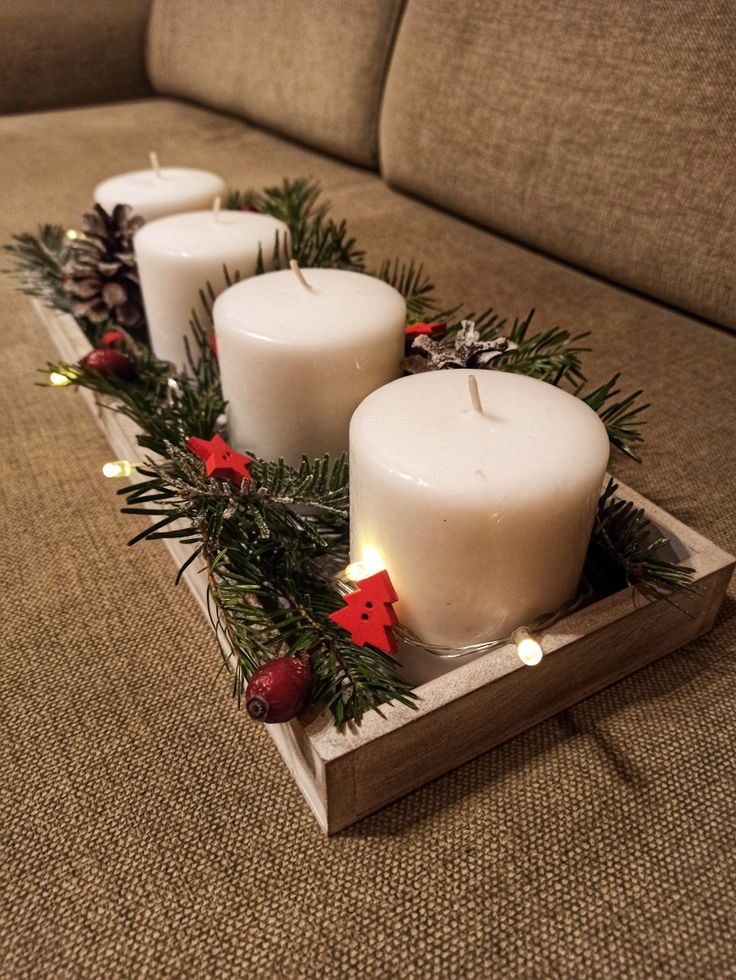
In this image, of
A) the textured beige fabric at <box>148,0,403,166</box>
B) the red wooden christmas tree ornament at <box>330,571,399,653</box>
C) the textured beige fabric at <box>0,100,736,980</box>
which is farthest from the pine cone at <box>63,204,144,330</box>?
the textured beige fabric at <box>148,0,403,166</box>

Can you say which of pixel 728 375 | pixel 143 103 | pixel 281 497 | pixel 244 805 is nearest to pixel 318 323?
pixel 281 497

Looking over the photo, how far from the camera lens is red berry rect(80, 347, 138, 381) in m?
0.65

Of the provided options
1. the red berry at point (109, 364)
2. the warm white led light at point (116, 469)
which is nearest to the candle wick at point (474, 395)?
the warm white led light at point (116, 469)

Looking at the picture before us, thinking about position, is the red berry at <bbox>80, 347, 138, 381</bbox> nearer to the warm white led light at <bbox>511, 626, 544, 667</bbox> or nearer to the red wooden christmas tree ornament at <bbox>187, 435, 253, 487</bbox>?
the red wooden christmas tree ornament at <bbox>187, 435, 253, 487</bbox>

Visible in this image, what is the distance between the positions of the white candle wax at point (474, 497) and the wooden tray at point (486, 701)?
0.02 meters

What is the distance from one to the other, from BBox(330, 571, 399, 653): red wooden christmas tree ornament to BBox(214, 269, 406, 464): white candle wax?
0.48 ft

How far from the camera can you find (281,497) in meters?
0.48

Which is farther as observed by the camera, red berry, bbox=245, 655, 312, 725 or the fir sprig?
the fir sprig

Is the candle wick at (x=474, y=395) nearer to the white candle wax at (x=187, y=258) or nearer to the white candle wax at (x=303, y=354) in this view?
the white candle wax at (x=303, y=354)

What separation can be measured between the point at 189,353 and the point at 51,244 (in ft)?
1.26

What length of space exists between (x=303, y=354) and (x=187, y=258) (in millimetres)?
196

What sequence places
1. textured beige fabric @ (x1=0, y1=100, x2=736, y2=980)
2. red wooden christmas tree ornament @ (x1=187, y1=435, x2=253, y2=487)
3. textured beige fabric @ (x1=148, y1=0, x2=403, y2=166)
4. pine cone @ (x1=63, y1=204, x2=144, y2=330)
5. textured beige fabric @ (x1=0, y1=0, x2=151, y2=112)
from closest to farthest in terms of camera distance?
1. textured beige fabric @ (x1=0, y1=100, x2=736, y2=980)
2. red wooden christmas tree ornament @ (x1=187, y1=435, x2=253, y2=487)
3. pine cone @ (x1=63, y1=204, x2=144, y2=330)
4. textured beige fabric @ (x1=148, y1=0, x2=403, y2=166)
5. textured beige fabric @ (x1=0, y1=0, x2=151, y2=112)

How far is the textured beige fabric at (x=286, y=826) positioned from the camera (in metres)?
0.35

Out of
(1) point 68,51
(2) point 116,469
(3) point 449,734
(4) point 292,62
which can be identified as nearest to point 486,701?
(3) point 449,734
